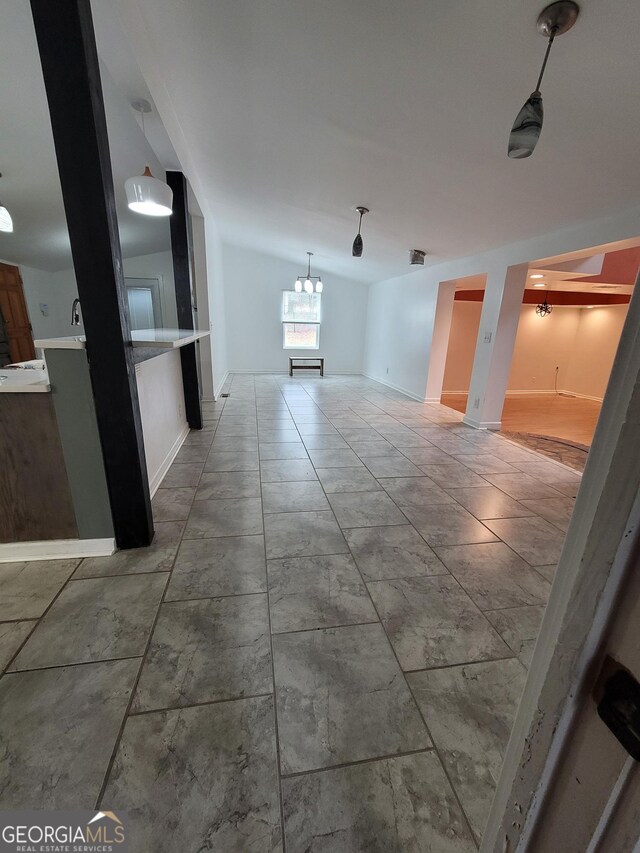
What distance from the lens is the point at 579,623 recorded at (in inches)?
15.1

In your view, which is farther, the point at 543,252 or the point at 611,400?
the point at 543,252

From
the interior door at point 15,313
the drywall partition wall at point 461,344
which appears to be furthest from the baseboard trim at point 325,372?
the interior door at point 15,313

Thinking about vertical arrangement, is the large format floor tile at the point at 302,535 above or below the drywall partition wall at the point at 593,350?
below

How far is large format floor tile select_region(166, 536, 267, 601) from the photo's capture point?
65.5 inches

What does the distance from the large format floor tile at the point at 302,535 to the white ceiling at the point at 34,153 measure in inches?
112

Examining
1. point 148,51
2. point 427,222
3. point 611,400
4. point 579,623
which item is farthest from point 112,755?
point 427,222

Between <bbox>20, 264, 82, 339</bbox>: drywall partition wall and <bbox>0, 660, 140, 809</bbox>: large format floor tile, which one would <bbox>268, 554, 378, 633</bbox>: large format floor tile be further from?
<bbox>20, 264, 82, 339</bbox>: drywall partition wall

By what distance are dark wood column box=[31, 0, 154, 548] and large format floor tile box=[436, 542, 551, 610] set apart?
1.75m

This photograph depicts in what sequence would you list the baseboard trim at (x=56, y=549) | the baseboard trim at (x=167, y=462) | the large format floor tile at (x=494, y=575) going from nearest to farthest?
1. the large format floor tile at (x=494, y=575)
2. the baseboard trim at (x=56, y=549)
3. the baseboard trim at (x=167, y=462)

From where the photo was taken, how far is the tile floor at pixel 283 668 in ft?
3.05

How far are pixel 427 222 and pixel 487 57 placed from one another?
7.13 ft

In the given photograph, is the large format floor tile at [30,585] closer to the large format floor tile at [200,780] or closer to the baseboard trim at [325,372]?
the large format floor tile at [200,780]

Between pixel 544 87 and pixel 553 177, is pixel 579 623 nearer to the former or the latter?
pixel 544 87

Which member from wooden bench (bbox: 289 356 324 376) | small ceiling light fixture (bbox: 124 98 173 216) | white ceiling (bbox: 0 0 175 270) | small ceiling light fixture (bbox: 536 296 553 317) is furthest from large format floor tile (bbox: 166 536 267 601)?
small ceiling light fixture (bbox: 536 296 553 317)
